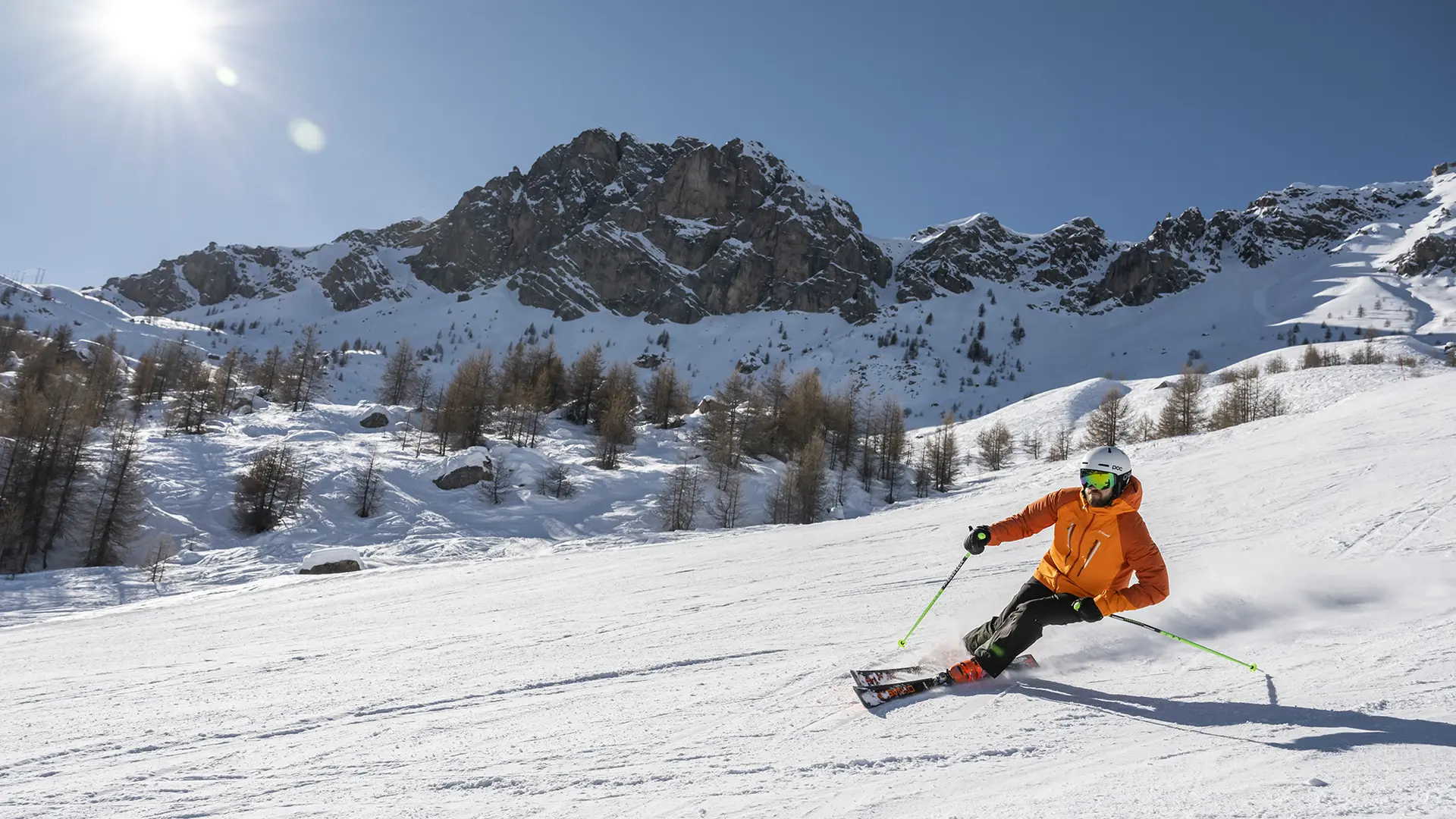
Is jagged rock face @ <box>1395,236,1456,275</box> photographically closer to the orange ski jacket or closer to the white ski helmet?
the white ski helmet

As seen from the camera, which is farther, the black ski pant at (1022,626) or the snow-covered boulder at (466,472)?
the snow-covered boulder at (466,472)

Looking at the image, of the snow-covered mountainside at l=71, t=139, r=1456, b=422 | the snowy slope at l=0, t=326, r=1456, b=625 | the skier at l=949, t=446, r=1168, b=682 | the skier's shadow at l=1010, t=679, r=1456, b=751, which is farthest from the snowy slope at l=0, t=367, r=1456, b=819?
the snow-covered mountainside at l=71, t=139, r=1456, b=422

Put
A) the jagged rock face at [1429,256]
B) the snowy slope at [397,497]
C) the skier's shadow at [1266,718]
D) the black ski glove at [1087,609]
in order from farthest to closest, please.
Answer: the jagged rock face at [1429,256]
the snowy slope at [397,497]
the black ski glove at [1087,609]
the skier's shadow at [1266,718]

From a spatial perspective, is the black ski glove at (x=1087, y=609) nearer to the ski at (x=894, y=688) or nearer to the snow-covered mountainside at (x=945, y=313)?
the ski at (x=894, y=688)

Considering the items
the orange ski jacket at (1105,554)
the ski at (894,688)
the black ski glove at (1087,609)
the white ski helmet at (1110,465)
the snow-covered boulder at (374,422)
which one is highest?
the snow-covered boulder at (374,422)

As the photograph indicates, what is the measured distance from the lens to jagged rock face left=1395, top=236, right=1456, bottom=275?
155125mm

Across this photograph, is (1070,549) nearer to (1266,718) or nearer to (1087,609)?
(1087,609)

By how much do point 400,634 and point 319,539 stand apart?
92.2 ft

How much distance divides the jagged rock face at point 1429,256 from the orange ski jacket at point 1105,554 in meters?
227

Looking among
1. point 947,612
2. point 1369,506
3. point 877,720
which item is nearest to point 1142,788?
point 877,720

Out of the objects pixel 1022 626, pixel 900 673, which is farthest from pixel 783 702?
pixel 1022 626

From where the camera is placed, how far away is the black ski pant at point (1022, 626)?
5176 mm

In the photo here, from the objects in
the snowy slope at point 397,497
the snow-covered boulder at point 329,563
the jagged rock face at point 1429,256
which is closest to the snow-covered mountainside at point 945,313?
the jagged rock face at point 1429,256

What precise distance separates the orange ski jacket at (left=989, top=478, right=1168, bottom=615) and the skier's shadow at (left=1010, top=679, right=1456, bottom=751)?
0.69 m
